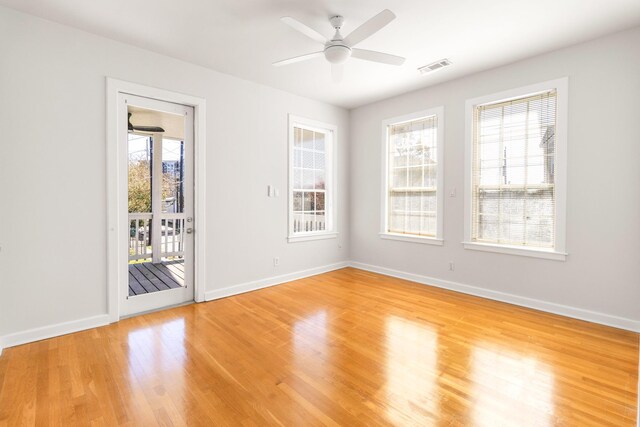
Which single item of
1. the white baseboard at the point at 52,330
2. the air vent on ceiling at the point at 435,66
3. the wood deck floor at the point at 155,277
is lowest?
the white baseboard at the point at 52,330

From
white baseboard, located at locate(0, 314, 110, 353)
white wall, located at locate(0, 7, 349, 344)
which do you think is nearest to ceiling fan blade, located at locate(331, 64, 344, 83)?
white wall, located at locate(0, 7, 349, 344)

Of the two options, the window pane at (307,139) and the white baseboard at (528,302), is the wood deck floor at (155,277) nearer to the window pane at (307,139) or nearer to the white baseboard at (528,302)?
the window pane at (307,139)

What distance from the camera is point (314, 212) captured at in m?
5.30

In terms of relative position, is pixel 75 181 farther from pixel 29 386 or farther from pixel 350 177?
pixel 350 177

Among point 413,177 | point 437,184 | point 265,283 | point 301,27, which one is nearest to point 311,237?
point 265,283

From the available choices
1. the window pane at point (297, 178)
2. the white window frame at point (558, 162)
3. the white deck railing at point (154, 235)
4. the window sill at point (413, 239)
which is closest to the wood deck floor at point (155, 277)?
the white deck railing at point (154, 235)

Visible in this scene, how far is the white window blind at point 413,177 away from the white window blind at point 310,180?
3.56 ft

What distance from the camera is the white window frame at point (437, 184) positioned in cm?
439

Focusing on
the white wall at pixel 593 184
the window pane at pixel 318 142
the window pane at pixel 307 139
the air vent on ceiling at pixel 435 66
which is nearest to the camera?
the white wall at pixel 593 184

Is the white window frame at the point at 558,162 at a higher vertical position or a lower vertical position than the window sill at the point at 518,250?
higher

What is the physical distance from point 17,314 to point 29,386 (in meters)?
0.95

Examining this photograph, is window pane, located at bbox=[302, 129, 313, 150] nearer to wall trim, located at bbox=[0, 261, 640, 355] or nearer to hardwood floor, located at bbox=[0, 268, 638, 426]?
wall trim, located at bbox=[0, 261, 640, 355]

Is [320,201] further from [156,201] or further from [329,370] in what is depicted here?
[329,370]

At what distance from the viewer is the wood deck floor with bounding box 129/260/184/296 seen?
3.39m
